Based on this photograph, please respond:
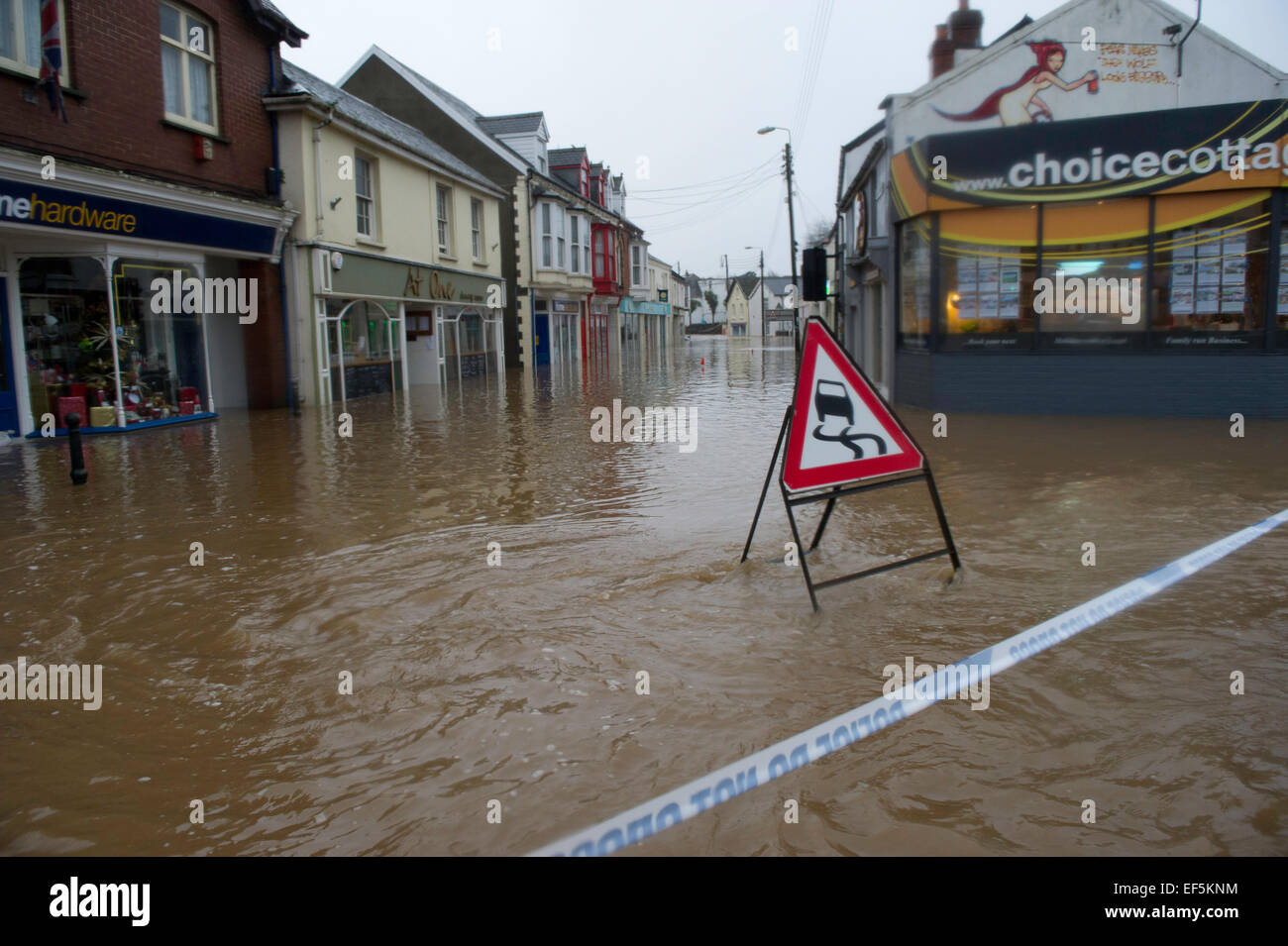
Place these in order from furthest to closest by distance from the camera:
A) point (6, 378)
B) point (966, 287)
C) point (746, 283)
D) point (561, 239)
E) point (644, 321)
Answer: point (746, 283)
point (644, 321)
point (561, 239)
point (966, 287)
point (6, 378)

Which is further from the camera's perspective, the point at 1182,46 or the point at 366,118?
the point at 366,118

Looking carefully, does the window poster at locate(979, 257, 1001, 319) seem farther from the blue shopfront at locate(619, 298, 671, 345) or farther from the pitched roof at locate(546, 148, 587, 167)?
the blue shopfront at locate(619, 298, 671, 345)

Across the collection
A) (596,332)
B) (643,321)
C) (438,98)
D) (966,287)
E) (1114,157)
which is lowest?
(966,287)

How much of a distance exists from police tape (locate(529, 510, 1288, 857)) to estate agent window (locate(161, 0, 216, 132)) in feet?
48.5

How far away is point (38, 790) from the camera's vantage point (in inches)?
134

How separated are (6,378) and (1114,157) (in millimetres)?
16470

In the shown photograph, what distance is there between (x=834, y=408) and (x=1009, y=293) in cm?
1068

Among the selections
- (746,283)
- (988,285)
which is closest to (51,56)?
(988,285)

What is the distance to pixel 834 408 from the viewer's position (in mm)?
5645

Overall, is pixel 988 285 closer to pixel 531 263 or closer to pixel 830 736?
pixel 830 736

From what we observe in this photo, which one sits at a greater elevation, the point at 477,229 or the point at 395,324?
the point at 477,229

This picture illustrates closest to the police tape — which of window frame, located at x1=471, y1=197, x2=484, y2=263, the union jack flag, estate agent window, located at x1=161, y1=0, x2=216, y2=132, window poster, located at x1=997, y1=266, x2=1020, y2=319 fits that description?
window poster, located at x1=997, y1=266, x2=1020, y2=319

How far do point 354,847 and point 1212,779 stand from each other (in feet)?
10.1

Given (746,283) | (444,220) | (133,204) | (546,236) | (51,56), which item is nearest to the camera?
(51,56)
